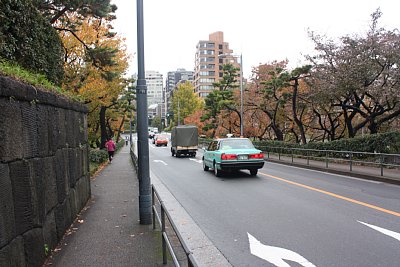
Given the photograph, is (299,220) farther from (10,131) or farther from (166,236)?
(10,131)

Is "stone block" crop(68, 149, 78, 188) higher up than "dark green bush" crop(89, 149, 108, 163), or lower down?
higher up

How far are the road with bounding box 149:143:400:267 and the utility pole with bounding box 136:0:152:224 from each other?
120 cm

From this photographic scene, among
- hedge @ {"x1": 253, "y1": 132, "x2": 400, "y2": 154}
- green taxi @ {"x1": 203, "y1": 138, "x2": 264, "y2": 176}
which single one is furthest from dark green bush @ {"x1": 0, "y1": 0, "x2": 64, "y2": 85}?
hedge @ {"x1": 253, "y1": 132, "x2": 400, "y2": 154}

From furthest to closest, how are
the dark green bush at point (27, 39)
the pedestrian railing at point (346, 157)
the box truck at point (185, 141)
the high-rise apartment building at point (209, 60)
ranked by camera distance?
the high-rise apartment building at point (209, 60)
the box truck at point (185, 141)
the pedestrian railing at point (346, 157)
the dark green bush at point (27, 39)

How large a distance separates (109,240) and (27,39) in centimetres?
500

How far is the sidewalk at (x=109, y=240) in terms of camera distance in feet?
15.9

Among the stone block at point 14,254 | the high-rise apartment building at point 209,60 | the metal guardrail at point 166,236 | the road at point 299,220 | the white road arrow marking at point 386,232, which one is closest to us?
the metal guardrail at point 166,236

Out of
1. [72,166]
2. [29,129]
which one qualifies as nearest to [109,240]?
[72,166]

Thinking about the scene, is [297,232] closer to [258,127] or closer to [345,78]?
[345,78]

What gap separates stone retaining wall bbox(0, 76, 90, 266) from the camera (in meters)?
3.55

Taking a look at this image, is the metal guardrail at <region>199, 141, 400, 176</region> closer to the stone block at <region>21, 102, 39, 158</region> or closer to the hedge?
the hedge

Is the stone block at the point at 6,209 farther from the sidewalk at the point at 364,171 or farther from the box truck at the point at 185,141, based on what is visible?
the box truck at the point at 185,141

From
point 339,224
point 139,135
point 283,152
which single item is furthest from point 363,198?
point 283,152

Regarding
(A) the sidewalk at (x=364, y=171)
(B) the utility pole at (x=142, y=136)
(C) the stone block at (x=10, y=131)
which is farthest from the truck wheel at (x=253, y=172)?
(C) the stone block at (x=10, y=131)
